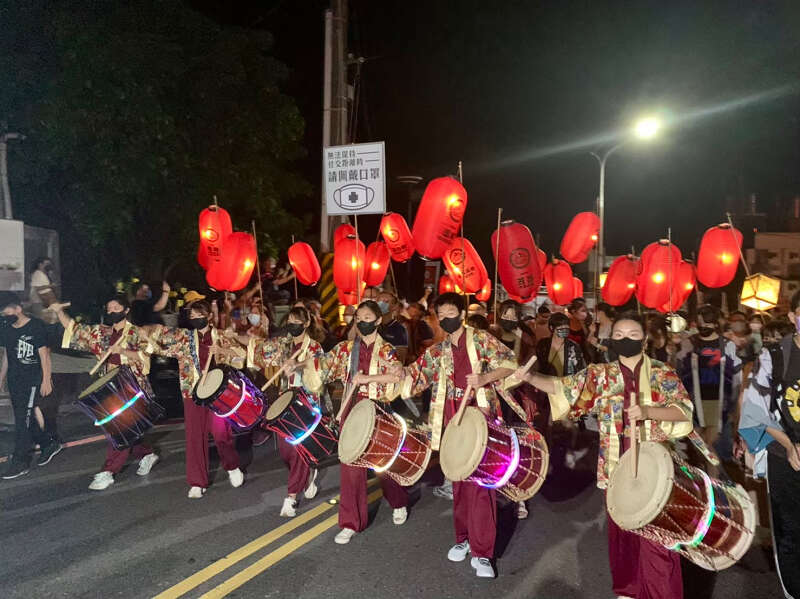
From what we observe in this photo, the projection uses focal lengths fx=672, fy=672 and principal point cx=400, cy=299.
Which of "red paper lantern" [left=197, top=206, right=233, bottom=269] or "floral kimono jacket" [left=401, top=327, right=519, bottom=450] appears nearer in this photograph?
"floral kimono jacket" [left=401, top=327, right=519, bottom=450]

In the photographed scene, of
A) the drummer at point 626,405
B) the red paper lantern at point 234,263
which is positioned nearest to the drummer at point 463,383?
the drummer at point 626,405

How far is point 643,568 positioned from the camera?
148 inches

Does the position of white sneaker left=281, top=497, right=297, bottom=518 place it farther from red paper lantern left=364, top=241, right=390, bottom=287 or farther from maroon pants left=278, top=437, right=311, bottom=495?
red paper lantern left=364, top=241, right=390, bottom=287

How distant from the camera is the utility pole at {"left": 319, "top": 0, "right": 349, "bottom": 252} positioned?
12.8 metres

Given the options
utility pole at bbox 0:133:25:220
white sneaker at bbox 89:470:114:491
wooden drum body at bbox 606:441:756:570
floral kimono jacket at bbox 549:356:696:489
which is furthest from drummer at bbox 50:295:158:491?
utility pole at bbox 0:133:25:220

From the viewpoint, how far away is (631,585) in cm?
402

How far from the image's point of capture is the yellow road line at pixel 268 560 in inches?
166

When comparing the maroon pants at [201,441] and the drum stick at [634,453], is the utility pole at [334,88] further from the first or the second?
the drum stick at [634,453]

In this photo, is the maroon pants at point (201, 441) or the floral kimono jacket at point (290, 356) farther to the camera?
the maroon pants at point (201, 441)

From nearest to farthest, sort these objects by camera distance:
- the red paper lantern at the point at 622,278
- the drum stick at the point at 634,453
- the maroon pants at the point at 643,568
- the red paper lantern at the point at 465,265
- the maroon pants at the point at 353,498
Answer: the drum stick at the point at 634,453, the maroon pants at the point at 643,568, the maroon pants at the point at 353,498, the red paper lantern at the point at 465,265, the red paper lantern at the point at 622,278

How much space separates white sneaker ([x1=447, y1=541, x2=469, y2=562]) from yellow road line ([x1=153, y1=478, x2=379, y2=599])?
1332 millimetres

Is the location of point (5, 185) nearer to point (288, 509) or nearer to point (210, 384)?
point (210, 384)

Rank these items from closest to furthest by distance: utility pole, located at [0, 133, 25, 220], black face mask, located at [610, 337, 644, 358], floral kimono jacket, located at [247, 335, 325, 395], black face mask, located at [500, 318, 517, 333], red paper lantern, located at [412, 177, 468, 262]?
black face mask, located at [610, 337, 644, 358]
floral kimono jacket, located at [247, 335, 325, 395]
black face mask, located at [500, 318, 517, 333]
red paper lantern, located at [412, 177, 468, 262]
utility pole, located at [0, 133, 25, 220]

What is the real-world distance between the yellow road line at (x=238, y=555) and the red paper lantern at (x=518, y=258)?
5.73m
